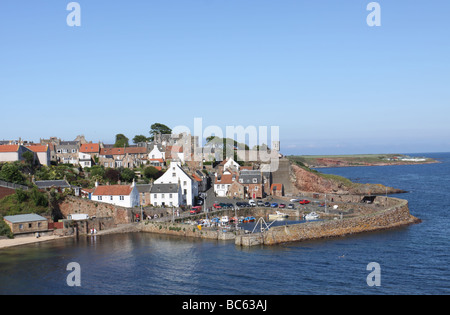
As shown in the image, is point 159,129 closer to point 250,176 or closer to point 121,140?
point 121,140

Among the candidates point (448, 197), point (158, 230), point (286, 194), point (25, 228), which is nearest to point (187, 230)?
point (158, 230)

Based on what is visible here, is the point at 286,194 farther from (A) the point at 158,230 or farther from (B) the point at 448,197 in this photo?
(A) the point at 158,230

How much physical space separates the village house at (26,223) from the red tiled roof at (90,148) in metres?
37.5

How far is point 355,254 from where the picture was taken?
3988 cm

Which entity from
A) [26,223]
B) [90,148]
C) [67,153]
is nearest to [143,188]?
[26,223]

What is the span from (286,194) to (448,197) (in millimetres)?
30296

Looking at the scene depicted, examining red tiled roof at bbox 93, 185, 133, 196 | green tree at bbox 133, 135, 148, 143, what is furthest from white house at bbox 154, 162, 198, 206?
green tree at bbox 133, 135, 148, 143

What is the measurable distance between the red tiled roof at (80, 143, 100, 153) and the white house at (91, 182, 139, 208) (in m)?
30.7

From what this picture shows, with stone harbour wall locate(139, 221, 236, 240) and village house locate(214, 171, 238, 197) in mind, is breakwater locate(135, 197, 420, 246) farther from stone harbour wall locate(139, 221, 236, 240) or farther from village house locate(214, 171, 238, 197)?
village house locate(214, 171, 238, 197)

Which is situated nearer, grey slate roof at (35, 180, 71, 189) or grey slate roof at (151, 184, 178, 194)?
grey slate roof at (35, 180, 71, 189)

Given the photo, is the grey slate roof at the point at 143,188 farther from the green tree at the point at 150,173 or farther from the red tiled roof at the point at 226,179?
the red tiled roof at the point at 226,179

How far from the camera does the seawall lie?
44531mm

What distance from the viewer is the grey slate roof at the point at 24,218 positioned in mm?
48750

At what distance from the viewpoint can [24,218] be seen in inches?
1957
